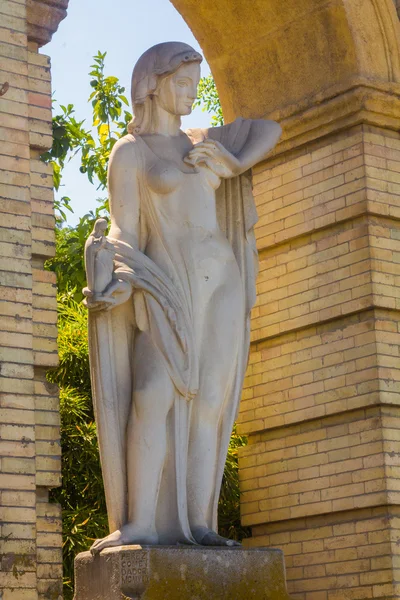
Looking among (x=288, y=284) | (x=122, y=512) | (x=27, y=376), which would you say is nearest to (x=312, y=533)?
(x=288, y=284)

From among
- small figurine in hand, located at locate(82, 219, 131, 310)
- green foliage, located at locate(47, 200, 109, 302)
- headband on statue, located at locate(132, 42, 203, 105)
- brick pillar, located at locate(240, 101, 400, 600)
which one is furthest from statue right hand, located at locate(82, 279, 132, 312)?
green foliage, located at locate(47, 200, 109, 302)

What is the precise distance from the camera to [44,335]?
6094mm

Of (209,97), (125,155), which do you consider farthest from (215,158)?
(209,97)

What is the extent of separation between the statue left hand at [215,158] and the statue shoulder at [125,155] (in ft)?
0.89

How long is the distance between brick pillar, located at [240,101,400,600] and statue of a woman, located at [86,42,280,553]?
1316 mm

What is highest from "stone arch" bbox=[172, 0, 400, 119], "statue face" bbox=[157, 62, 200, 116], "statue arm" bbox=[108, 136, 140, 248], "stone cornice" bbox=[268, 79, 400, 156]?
"stone arch" bbox=[172, 0, 400, 119]

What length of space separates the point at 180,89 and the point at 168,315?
116 cm

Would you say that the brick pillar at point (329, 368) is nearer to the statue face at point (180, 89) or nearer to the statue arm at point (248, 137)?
the statue arm at point (248, 137)

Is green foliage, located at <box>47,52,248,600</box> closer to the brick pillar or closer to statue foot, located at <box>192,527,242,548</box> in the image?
the brick pillar

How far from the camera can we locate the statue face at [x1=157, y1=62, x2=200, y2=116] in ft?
21.3

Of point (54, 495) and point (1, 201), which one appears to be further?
point (54, 495)

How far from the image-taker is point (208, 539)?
238 inches

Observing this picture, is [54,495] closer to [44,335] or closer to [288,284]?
[288,284]

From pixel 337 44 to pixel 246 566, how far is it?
11.7 ft
